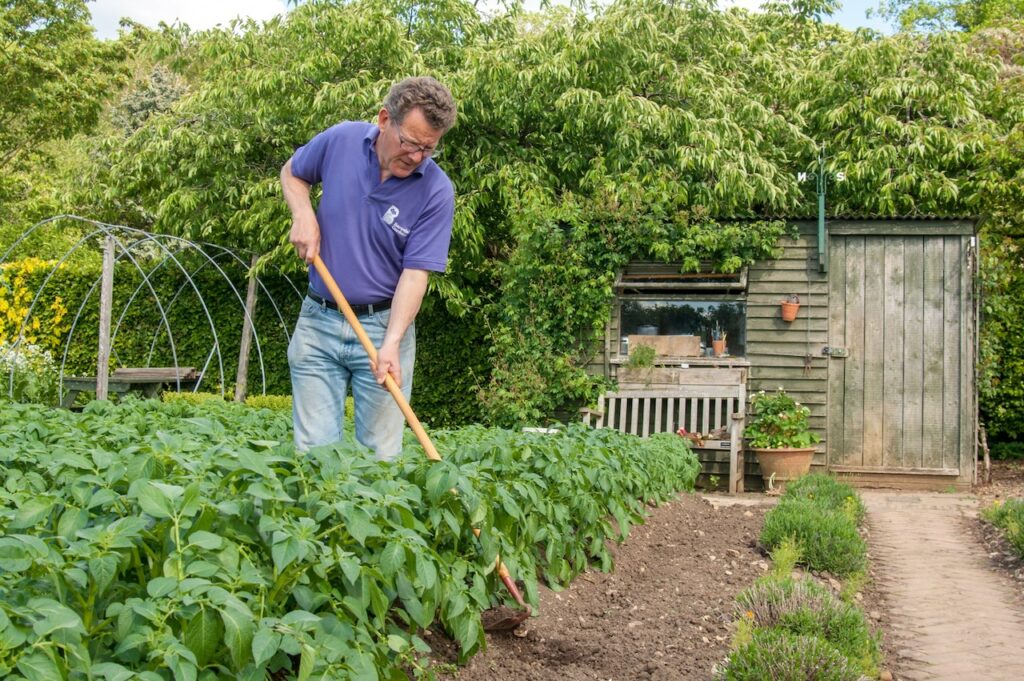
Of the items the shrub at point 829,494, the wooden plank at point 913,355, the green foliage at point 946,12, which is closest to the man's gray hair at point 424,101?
the shrub at point 829,494

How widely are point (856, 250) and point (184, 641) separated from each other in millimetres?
9115

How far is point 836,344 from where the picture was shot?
10.1 metres

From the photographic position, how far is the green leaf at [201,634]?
6.68 ft

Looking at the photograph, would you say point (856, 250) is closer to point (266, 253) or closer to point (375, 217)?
point (266, 253)

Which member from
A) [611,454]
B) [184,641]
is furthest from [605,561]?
[184,641]

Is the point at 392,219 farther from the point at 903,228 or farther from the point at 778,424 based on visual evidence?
the point at 903,228

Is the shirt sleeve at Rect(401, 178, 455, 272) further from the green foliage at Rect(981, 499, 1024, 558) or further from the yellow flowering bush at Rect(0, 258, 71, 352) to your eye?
the yellow flowering bush at Rect(0, 258, 71, 352)

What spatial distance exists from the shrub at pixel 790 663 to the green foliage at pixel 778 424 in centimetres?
660

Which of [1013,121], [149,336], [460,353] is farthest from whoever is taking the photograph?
[149,336]

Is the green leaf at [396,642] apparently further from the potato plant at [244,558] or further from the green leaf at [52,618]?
the green leaf at [52,618]

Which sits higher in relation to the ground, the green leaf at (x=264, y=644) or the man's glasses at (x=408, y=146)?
the man's glasses at (x=408, y=146)

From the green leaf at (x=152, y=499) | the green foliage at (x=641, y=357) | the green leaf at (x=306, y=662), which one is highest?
the green foliage at (x=641, y=357)

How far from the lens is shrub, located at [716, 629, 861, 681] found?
3201mm

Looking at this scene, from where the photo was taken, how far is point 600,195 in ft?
34.4
